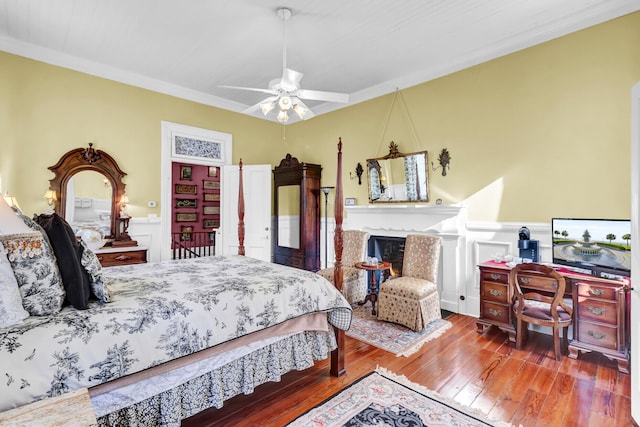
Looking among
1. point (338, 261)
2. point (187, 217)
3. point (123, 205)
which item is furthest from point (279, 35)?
point (187, 217)

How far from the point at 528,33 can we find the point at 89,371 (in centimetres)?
450

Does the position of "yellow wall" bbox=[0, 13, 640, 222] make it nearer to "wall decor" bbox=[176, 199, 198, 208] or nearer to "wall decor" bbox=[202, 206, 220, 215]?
"wall decor" bbox=[176, 199, 198, 208]

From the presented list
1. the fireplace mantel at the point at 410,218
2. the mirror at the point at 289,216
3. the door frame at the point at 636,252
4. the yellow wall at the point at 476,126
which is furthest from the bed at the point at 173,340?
the mirror at the point at 289,216

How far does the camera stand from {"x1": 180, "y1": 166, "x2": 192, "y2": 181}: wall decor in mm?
7301

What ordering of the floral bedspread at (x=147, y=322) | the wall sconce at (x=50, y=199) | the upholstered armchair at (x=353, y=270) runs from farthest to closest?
the upholstered armchair at (x=353, y=270)
the wall sconce at (x=50, y=199)
the floral bedspread at (x=147, y=322)

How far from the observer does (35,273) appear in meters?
1.41

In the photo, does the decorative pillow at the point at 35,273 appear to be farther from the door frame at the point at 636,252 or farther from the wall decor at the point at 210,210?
the wall decor at the point at 210,210

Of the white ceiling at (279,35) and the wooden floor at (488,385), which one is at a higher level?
the white ceiling at (279,35)

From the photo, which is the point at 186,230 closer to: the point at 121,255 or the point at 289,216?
the point at 289,216

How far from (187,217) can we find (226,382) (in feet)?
20.4

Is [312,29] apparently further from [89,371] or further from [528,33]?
[89,371]

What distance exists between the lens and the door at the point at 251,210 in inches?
209

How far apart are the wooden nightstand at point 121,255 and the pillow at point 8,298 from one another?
9.07 feet

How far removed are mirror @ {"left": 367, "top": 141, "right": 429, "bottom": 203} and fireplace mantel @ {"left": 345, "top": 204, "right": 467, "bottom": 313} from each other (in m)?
0.17
